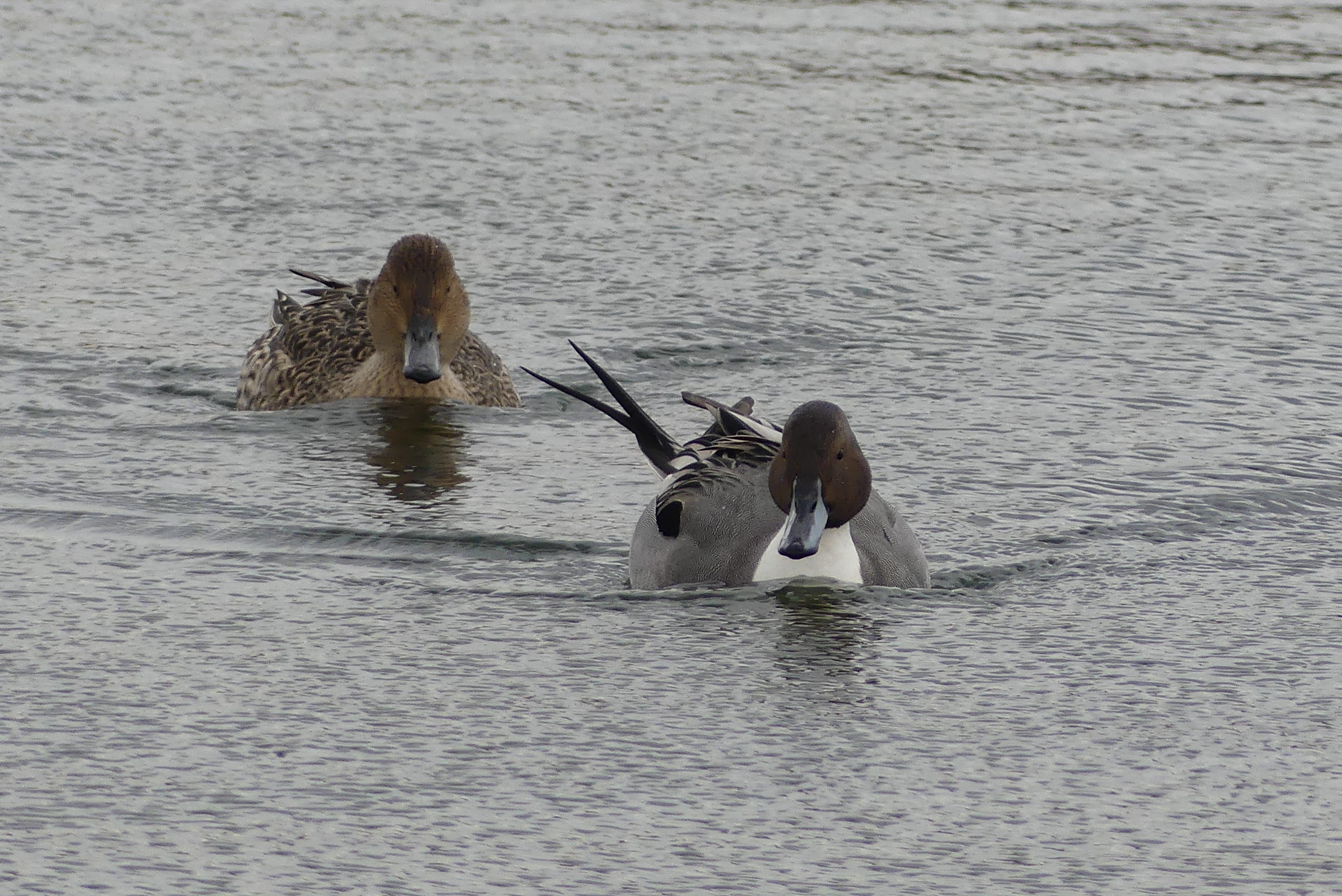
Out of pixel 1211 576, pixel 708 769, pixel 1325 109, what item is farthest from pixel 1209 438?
pixel 1325 109

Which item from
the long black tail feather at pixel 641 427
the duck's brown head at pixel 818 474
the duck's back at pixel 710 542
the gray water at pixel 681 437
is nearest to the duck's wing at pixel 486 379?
the gray water at pixel 681 437

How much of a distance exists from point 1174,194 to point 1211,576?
539 centimetres

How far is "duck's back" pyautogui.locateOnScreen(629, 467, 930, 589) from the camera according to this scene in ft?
22.8

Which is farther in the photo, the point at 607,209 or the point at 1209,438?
the point at 607,209

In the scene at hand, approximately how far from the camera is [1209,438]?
844cm

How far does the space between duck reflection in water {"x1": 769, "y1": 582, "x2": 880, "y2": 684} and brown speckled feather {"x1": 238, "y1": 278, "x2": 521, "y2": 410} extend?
3.01 m

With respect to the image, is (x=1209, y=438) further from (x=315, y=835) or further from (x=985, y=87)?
(x=985, y=87)

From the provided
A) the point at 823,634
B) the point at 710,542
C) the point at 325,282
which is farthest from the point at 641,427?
the point at 325,282

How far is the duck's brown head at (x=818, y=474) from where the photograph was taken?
668 cm

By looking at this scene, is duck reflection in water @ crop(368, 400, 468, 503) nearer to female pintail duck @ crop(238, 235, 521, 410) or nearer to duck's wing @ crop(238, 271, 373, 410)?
female pintail duck @ crop(238, 235, 521, 410)

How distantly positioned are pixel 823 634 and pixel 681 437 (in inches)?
95.9

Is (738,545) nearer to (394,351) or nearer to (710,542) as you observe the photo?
(710,542)

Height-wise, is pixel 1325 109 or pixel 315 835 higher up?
pixel 1325 109

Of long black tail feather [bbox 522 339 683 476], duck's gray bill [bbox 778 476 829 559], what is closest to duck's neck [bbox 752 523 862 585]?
duck's gray bill [bbox 778 476 829 559]
